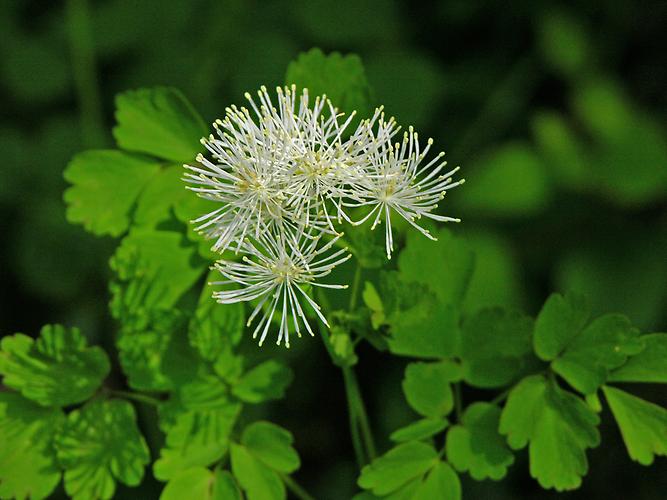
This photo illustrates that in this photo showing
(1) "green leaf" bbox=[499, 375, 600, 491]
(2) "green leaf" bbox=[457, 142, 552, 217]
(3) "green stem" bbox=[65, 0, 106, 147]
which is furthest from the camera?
(2) "green leaf" bbox=[457, 142, 552, 217]

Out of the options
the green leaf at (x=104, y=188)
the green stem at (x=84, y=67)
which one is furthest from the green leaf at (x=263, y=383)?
the green stem at (x=84, y=67)

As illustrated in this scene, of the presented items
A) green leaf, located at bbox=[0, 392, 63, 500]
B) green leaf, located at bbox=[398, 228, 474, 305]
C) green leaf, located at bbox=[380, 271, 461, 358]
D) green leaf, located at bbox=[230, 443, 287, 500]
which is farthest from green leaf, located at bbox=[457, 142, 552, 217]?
green leaf, located at bbox=[0, 392, 63, 500]

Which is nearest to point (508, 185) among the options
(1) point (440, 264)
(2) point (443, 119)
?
(2) point (443, 119)

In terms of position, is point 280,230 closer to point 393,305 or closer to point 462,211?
point 393,305

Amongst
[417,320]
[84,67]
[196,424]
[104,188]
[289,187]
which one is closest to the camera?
[289,187]

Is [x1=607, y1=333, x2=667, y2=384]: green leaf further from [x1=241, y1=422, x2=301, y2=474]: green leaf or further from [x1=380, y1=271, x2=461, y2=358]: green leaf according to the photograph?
[x1=241, y1=422, x2=301, y2=474]: green leaf

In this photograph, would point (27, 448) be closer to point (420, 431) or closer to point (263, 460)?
point (263, 460)

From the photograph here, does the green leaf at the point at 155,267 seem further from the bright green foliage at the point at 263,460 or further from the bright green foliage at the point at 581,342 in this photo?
the bright green foliage at the point at 581,342
